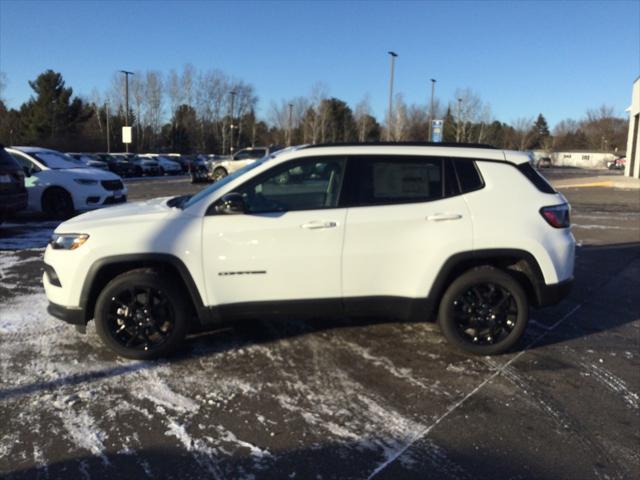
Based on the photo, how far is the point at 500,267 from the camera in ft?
15.8

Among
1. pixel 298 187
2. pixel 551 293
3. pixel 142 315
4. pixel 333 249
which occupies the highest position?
pixel 298 187

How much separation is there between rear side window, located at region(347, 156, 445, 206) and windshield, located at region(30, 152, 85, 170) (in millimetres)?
10313

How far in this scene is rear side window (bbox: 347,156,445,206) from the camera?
454 cm

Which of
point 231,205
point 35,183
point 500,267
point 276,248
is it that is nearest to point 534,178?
point 500,267

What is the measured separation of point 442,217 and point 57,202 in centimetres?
1063

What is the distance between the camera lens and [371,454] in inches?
127

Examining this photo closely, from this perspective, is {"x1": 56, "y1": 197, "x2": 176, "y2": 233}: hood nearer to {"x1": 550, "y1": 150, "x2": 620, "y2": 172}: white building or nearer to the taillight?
the taillight

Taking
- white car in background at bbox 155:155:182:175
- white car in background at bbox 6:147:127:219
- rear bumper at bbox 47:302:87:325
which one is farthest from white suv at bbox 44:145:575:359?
white car in background at bbox 155:155:182:175

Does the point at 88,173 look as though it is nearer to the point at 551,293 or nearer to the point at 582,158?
the point at 551,293

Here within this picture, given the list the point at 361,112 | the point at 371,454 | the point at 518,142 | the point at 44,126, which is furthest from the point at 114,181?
the point at 518,142

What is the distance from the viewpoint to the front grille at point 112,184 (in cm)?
1293

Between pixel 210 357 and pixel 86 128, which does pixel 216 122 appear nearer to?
pixel 86 128

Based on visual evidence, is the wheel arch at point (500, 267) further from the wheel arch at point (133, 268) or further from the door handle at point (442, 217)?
the wheel arch at point (133, 268)

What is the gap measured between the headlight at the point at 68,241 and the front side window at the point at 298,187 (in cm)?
132
